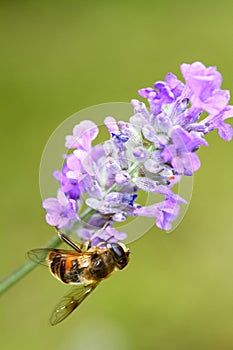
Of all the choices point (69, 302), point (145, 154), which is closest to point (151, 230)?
point (69, 302)

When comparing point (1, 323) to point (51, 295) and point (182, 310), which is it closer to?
point (51, 295)

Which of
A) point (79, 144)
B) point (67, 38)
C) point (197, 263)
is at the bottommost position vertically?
point (197, 263)

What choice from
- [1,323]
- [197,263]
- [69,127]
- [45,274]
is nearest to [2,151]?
[45,274]

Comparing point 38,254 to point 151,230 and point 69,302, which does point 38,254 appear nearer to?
point 69,302

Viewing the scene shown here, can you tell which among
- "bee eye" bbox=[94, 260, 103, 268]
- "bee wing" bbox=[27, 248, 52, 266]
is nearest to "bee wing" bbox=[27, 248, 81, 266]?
"bee wing" bbox=[27, 248, 52, 266]

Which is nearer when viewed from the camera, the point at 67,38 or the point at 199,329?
the point at 199,329

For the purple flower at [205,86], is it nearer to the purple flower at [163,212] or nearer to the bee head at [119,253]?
the purple flower at [163,212]

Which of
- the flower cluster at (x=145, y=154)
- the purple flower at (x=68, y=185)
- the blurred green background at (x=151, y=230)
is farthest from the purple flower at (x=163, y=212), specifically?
A: the blurred green background at (x=151, y=230)

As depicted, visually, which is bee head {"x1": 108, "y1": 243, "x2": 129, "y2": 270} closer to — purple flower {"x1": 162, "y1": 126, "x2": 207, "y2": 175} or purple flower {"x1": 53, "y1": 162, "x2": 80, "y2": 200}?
purple flower {"x1": 53, "y1": 162, "x2": 80, "y2": 200}
